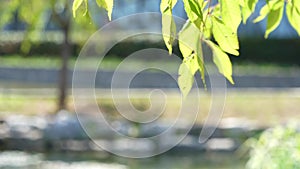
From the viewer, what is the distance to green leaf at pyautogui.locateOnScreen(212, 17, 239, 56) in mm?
1411

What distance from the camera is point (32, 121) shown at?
7895 millimetres

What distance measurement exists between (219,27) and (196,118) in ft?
22.3

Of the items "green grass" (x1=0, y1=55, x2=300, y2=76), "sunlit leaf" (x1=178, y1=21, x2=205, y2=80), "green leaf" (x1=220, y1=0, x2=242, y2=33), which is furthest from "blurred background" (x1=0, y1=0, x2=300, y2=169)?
"green leaf" (x1=220, y1=0, x2=242, y2=33)

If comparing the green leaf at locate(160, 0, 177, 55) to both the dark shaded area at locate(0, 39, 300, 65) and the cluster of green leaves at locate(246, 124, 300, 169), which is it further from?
the dark shaded area at locate(0, 39, 300, 65)

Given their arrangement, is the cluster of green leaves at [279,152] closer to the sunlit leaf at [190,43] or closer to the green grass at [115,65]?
the sunlit leaf at [190,43]

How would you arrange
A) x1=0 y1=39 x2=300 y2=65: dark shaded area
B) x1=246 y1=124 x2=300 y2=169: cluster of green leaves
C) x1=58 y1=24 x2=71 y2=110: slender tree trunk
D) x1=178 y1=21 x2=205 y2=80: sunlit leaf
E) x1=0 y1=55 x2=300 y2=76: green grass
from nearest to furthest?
x1=178 y1=21 x2=205 y2=80: sunlit leaf < x1=246 y1=124 x2=300 y2=169: cluster of green leaves < x1=58 y1=24 x2=71 y2=110: slender tree trunk < x1=0 y1=55 x2=300 y2=76: green grass < x1=0 y1=39 x2=300 y2=65: dark shaded area

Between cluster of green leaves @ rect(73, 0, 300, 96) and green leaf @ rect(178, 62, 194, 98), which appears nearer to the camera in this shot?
cluster of green leaves @ rect(73, 0, 300, 96)

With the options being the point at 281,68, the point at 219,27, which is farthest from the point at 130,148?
the point at 281,68

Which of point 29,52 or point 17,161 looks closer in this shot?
point 17,161

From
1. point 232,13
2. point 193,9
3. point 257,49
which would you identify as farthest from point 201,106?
point 257,49

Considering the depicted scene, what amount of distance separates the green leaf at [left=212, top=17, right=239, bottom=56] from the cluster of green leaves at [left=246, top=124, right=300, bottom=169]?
1.46 m

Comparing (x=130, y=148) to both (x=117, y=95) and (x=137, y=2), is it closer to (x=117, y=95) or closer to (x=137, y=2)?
(x=117, y=95)

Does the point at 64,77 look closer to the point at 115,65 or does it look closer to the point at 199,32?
the point at 115,65

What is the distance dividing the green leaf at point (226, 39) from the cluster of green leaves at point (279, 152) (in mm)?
1457
